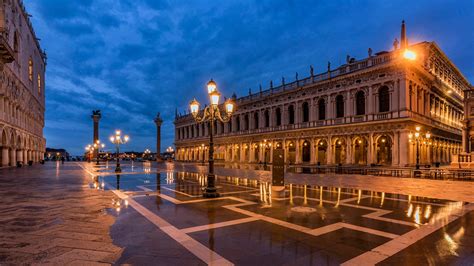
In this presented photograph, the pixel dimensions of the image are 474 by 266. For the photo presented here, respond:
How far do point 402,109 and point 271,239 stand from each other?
1263 inches

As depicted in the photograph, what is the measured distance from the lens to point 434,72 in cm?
4112

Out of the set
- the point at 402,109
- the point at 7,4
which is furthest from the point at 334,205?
the point at 7,4

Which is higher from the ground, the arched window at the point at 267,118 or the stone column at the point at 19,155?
the arched window at the point at 267,118

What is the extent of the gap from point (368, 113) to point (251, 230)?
108 feet

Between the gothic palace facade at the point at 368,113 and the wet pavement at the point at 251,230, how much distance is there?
951 inches

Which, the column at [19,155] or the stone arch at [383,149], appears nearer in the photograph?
the stone arch at [383,149]

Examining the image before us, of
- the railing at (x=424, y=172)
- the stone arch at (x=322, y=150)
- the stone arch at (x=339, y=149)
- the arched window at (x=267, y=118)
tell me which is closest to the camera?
the railing at (x=424, y=172)

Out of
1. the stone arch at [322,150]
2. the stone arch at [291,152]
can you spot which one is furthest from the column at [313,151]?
the stone arch at [291,152]

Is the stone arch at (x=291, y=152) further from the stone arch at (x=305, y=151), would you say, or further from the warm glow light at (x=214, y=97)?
the warm glow light at (x=214, y=97)

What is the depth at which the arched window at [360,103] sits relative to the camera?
36.8 meters

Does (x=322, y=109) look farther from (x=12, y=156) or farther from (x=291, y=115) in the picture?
(x=12, y=156)

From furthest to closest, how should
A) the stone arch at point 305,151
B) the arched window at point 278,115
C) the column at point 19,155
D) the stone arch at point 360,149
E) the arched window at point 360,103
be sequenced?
1. the arched window at point 278,115
2. the stone arch at point 305,151
3. the column at point 19,155
4. the arched window at point 360,103
5. the stone arch at point 360,149

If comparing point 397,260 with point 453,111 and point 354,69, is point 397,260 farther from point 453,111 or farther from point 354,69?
point 453,111

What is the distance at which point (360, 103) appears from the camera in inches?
1465
